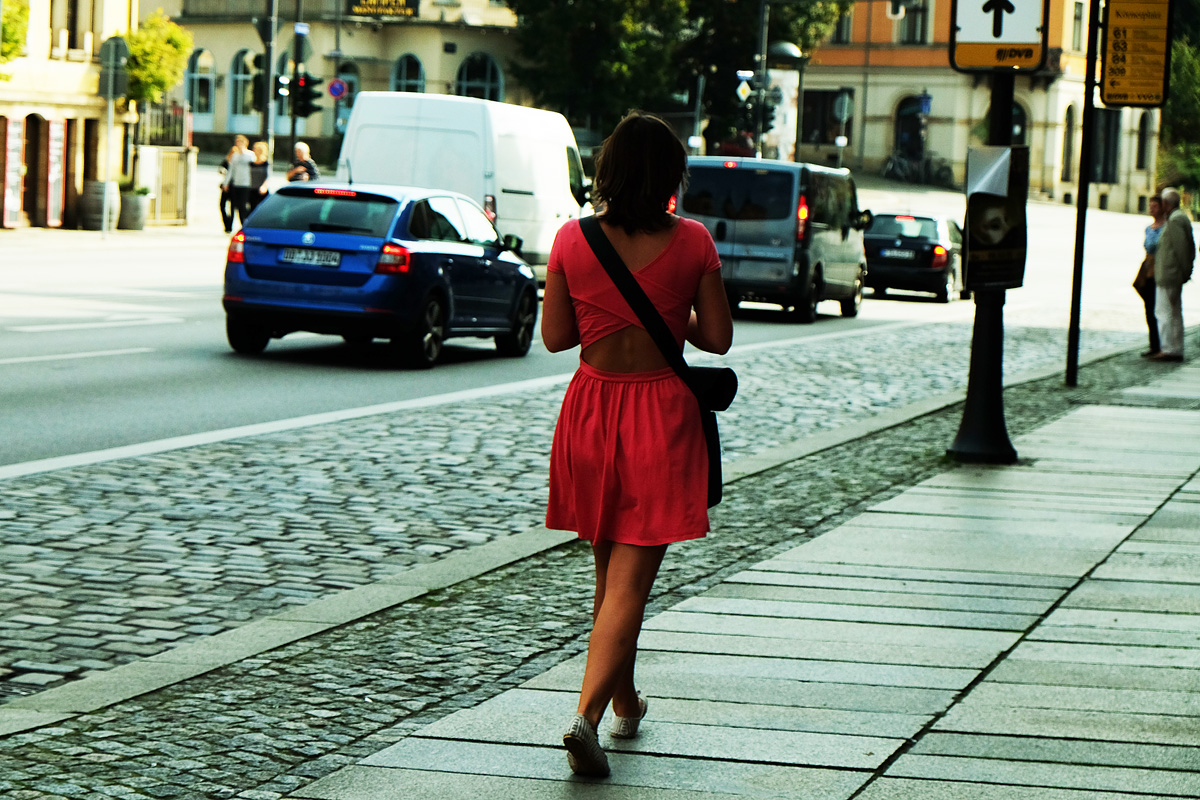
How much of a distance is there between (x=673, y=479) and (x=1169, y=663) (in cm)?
209

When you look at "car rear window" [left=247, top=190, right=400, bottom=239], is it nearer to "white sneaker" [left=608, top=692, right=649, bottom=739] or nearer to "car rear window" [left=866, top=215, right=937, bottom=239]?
"white sneaker" [left=608, top=692, right=649, bottom=739]

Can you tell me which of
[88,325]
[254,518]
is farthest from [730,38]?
[254,518]

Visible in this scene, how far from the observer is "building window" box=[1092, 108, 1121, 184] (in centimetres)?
9056

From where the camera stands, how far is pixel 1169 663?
19.6ft

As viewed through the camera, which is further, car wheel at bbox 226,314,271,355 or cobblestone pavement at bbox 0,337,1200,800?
car wheel at bbox 226,314,271,355

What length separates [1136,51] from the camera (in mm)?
15477

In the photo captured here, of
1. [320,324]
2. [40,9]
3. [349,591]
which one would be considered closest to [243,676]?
[349,591]

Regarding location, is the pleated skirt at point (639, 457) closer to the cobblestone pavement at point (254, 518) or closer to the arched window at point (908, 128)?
the cobblestone pavement at point (254, 518)

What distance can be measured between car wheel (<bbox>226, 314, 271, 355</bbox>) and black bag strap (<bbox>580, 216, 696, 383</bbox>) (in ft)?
37.2

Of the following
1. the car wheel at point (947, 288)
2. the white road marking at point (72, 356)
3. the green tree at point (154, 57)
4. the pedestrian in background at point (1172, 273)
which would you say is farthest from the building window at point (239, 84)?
the white road marking at point (72, 356)

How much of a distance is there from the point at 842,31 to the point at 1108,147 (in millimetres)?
13850

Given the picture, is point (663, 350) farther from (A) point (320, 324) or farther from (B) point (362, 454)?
(A) point (320, 324)

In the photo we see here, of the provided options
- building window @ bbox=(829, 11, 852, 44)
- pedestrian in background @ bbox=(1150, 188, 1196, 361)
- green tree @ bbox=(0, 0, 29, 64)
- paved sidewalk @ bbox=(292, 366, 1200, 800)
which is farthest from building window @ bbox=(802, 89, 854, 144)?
paved sidewalk @ bbox=(292, 366, 1200, 800)

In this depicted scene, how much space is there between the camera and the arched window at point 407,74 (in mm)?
69938
